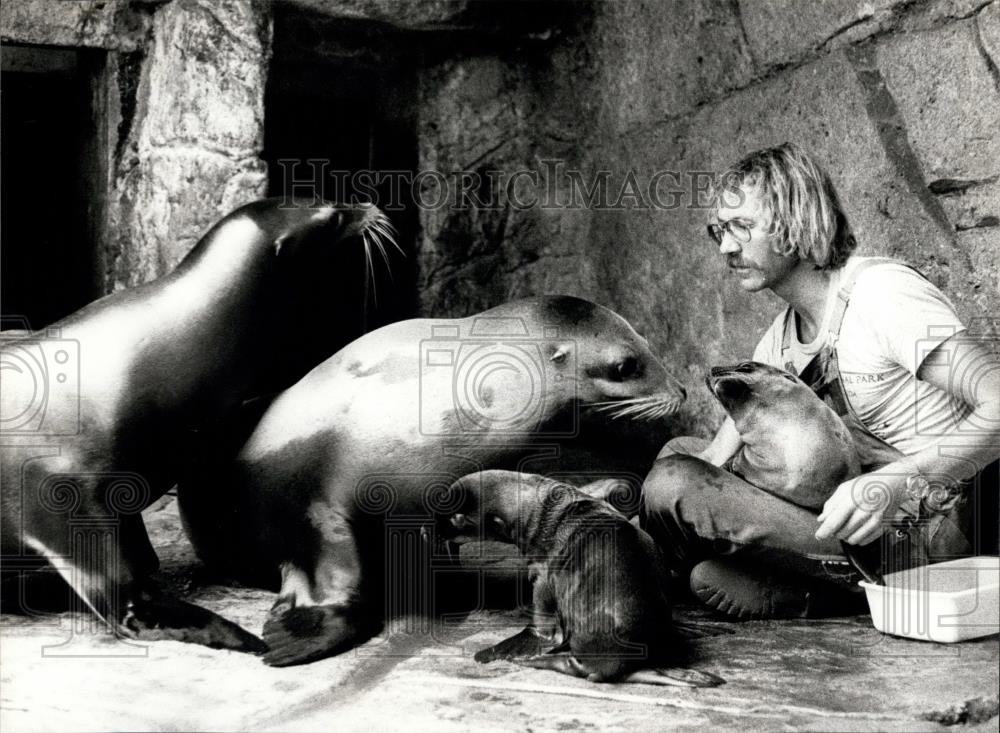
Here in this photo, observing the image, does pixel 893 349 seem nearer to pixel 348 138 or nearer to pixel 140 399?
pixel 140 399

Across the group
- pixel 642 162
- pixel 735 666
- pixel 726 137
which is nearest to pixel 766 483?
pixel 735 666

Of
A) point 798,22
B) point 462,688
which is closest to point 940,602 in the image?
point 462,688

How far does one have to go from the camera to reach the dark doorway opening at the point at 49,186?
12.2 ft

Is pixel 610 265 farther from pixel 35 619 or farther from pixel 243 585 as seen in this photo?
pixel 35 619

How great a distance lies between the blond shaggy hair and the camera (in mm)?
2822

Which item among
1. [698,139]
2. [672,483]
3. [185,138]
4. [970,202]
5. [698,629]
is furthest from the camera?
[698,139]

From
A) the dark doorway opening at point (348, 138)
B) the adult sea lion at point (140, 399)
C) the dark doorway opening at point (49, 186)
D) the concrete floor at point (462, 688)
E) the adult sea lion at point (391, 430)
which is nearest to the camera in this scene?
the concrete floor at point (462, 688)

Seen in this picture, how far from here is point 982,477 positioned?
8.95 feet

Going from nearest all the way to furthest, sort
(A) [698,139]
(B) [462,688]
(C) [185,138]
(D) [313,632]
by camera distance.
Answer: 1. (B) [462,688]
2. (D) [313,632]
3. (C) [185,138]
4. (A) [698,139]

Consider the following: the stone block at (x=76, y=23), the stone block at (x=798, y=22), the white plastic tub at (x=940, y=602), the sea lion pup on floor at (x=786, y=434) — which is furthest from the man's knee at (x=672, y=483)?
the stone block at (x=76, y=23)

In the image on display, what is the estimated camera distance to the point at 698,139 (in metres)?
3.95

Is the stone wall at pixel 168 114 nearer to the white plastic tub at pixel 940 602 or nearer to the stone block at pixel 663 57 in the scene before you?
the stone block at pixel 663 57

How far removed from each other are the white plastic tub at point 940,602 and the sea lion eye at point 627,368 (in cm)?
75

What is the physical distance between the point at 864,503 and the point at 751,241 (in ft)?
2.32
